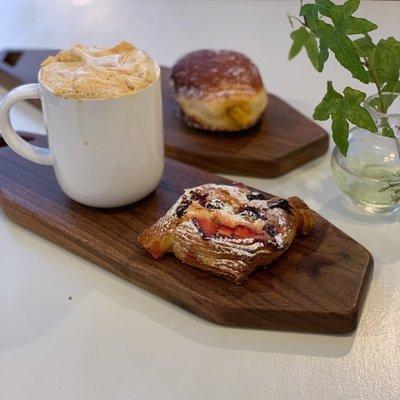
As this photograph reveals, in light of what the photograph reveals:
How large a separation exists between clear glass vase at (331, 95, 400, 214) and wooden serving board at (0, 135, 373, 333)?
11 cm

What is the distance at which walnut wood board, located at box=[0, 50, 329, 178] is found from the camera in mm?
1021

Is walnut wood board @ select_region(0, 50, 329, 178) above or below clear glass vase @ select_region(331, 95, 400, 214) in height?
below

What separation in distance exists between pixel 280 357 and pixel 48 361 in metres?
0.27

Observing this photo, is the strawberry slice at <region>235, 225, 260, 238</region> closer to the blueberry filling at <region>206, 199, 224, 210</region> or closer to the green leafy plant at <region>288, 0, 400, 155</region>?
the blueberry filling at <region>206, 199, 224, 210</region>

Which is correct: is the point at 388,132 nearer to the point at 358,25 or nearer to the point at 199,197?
the point at 358,25

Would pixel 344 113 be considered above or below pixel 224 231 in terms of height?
above

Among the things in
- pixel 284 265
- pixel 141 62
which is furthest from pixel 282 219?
pixel 141 62

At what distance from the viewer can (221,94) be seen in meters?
1.05

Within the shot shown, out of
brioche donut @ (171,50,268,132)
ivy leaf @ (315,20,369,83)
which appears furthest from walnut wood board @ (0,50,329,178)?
ivy leaf @ (315,20,369,83)

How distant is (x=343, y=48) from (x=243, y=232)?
26cm

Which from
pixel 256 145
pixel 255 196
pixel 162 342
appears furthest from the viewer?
pixel 256 145

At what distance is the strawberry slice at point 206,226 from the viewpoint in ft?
2.51

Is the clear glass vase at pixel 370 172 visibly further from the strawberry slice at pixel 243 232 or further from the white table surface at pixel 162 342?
the strawberry slice at pixel 243 232

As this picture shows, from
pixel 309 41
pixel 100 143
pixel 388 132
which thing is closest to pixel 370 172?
pixel 388 132
